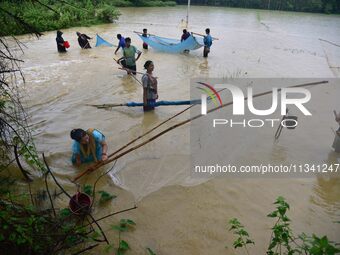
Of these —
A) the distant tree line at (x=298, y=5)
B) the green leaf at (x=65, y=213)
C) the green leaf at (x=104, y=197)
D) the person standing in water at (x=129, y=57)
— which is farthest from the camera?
the distant tree line at (x=298, y=5)

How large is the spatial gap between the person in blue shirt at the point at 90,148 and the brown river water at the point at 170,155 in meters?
0.23

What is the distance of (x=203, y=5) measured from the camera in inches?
1594

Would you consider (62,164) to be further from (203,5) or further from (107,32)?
(203,5)

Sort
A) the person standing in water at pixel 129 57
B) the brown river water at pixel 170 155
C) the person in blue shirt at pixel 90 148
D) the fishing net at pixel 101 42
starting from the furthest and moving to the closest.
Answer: the fishing net at pixel 101 42
the person standing in water at pixel 129 57
the person in blue shirt at pixel 90 148
the brown river water at pixel 170 155

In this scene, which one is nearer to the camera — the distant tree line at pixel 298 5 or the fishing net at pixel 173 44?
the fishing net at pixel 173 44

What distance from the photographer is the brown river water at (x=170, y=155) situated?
3.53 meters

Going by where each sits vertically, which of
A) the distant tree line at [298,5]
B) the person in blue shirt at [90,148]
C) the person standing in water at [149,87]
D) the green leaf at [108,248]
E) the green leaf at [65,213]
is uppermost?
the distant tree line at [298,5]

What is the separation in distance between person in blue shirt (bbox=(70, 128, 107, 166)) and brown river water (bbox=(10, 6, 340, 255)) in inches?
9.1

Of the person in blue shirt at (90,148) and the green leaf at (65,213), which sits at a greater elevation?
the person in blue shirt at (90,148)

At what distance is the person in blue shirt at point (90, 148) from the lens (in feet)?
13.9

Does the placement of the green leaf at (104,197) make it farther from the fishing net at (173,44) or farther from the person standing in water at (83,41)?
the person standing in water at (83,41)

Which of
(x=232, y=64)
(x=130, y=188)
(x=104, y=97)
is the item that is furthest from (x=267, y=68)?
(x=130, y=188)

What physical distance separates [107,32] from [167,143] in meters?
14.5

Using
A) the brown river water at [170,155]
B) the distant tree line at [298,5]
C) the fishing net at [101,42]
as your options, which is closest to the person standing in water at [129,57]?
the brown river water at [170,155]
